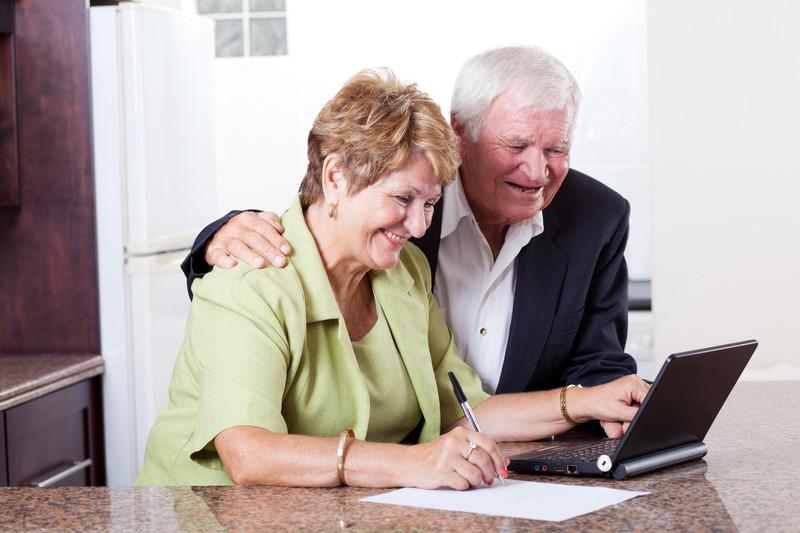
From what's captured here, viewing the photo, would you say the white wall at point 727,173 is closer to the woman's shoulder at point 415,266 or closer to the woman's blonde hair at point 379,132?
the woman's shoulder at point 415,266

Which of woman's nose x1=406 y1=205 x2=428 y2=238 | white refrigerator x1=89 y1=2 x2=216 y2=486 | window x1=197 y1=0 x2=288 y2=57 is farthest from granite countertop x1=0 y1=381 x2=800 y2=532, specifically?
window x1=197 y1=0 x2=288 y2=57

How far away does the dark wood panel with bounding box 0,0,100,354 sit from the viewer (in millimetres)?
2904

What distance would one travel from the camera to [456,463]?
1.22 m

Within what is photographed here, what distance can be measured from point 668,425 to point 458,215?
0.72m

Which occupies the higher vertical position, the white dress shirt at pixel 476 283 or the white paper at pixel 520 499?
the white dress shirt at pixel 476 283

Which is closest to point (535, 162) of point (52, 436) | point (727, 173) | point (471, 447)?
point (471, 447)

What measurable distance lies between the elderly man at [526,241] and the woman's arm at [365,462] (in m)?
0.65

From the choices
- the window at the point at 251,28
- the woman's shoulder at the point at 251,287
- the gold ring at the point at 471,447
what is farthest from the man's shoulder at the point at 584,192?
the window at the point at 251,28

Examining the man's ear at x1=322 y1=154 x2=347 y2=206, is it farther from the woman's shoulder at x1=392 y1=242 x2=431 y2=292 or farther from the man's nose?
the man's nose

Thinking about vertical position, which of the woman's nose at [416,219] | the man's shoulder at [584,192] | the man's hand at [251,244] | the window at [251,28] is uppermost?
the window at [251,28]

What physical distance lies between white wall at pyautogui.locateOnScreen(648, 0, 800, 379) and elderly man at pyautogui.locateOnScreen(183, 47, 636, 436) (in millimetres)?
931

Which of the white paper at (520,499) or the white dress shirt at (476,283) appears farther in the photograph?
the white dress shirt at (476,283)

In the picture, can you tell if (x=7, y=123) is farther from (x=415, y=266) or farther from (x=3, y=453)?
(x=415, y=266)

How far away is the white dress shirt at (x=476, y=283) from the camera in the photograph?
1911mm
